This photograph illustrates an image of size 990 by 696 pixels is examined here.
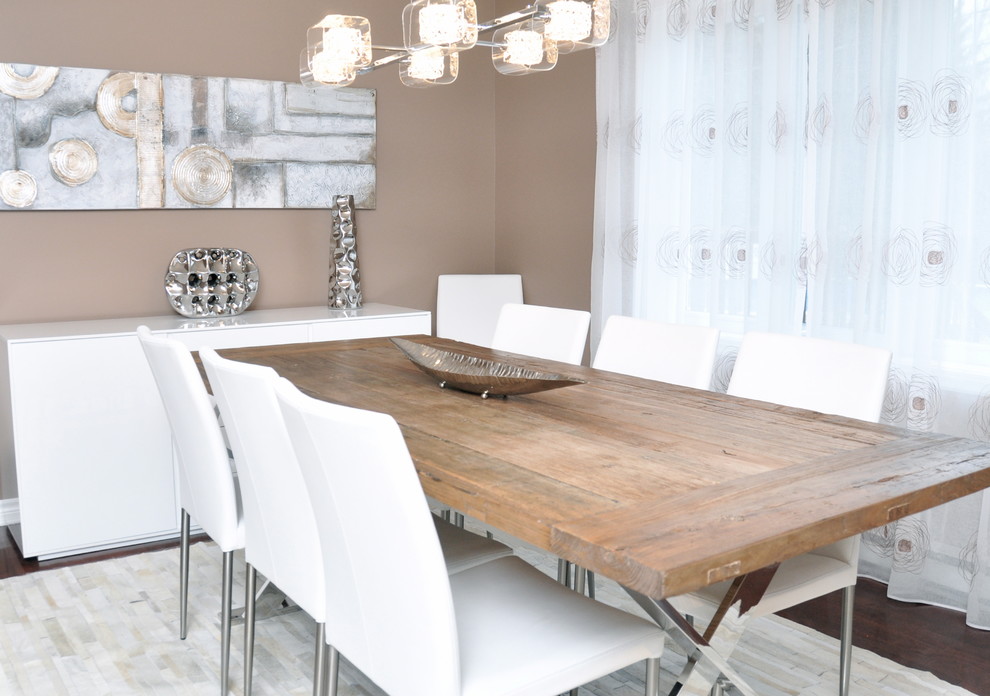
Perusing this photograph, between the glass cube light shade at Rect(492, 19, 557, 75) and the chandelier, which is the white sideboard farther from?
the glass cube light shade at Rect(492, 19, 557, 75)

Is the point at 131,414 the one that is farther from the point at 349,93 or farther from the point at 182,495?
the point at 349,93

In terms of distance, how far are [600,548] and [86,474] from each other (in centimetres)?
278

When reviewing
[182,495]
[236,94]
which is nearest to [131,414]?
[182,495]

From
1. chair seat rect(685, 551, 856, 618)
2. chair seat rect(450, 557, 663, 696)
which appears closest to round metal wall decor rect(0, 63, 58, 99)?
chair seat rect(450, 557, 663, 696)

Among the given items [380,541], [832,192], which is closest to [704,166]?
[832,192]

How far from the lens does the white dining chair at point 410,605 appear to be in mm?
1409

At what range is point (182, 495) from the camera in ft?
8.87

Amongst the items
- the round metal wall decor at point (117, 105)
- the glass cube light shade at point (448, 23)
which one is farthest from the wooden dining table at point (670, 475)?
the round metal wall decor at point (117, 105)

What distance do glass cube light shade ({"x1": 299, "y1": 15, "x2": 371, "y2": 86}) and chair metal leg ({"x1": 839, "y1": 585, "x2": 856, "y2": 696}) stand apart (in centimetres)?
192

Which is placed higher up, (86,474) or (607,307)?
(607,307)

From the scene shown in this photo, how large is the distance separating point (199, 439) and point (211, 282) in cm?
189

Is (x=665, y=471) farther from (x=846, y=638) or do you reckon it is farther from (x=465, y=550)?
(x=846, y=638)

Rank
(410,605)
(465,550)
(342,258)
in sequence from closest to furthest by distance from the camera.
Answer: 1. (410,605)
2. (465,550)
3. (342,258)

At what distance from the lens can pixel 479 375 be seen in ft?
7.80
